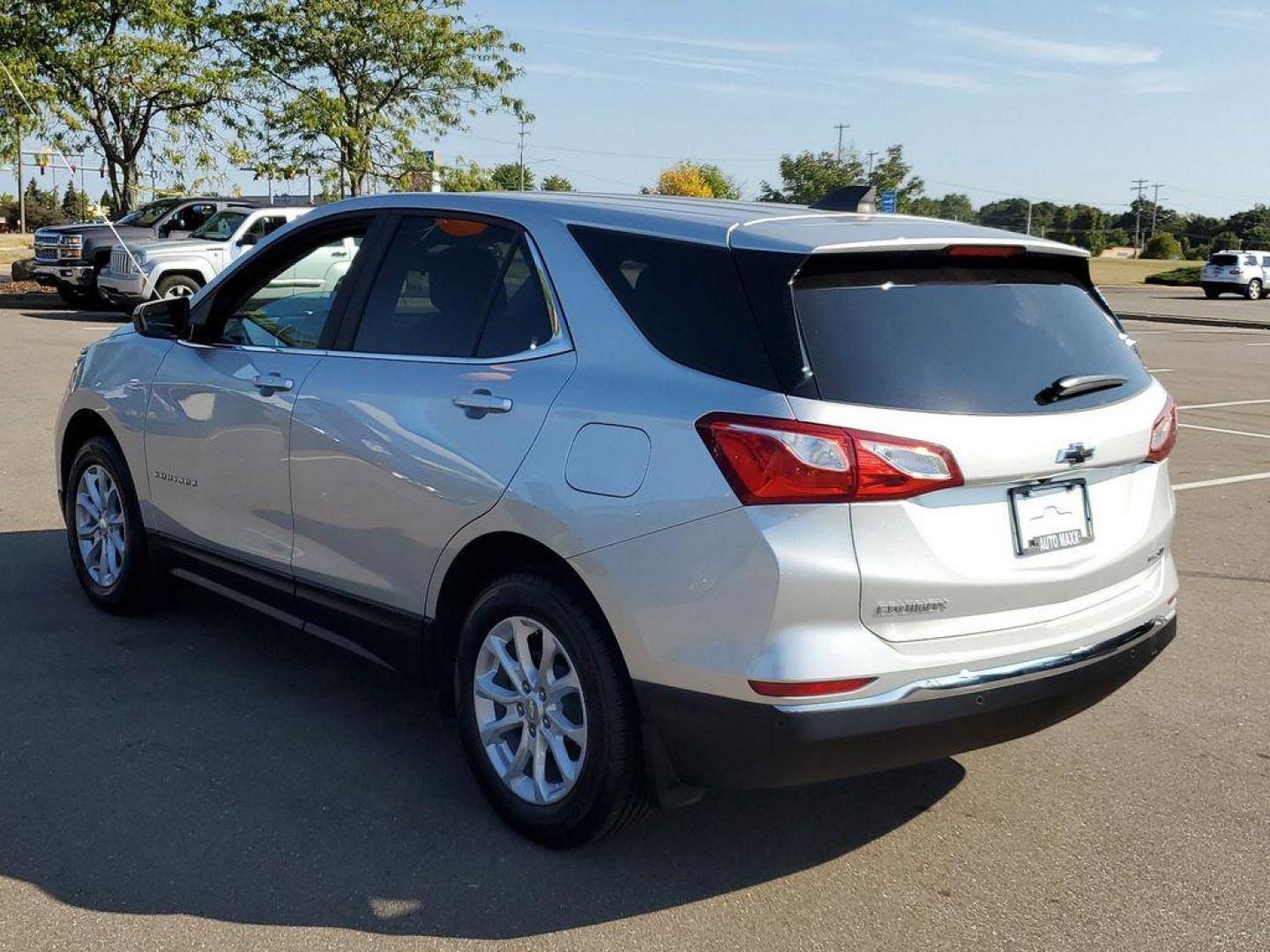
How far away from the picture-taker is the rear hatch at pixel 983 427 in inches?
123

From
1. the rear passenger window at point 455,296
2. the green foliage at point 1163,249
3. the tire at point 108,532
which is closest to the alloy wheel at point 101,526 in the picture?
the tire at point 108,532

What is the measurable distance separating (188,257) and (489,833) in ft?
58.3

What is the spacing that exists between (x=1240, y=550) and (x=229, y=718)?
5.69m

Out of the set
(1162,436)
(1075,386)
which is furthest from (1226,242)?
(1075,386)

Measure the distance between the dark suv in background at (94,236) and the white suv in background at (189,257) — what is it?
90 centimetres

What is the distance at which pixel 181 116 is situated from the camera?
89.1 ft

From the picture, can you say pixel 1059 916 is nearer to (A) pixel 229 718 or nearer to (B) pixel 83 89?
(A) pixel 229 718

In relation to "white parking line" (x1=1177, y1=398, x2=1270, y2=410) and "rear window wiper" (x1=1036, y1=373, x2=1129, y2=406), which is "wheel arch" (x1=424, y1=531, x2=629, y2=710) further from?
"white parking line" (x1=1177, y1=398, x2=1270, y2=410)

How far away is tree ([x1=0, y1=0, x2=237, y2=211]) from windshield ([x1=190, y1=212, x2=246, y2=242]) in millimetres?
5965

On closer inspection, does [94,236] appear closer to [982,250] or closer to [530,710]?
[530,710]

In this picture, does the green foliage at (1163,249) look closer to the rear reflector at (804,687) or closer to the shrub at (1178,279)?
the shrub at (1178,279)

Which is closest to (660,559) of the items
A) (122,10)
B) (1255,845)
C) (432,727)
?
(432,727)

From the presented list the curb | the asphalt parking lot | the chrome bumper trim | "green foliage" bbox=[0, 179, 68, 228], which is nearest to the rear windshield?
the chrome bumper trim

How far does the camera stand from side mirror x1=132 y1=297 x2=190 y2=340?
5215 millimetres
